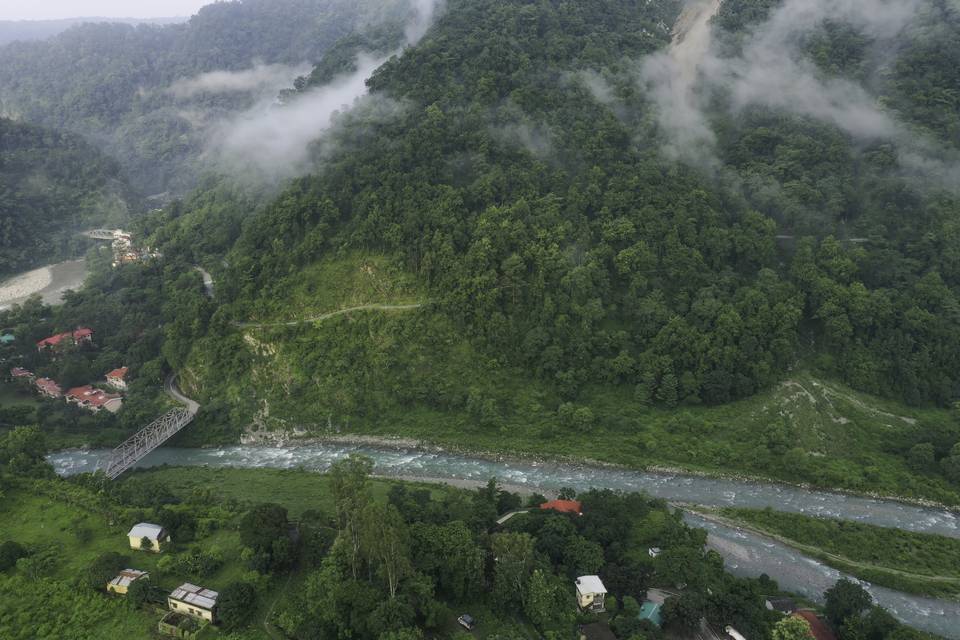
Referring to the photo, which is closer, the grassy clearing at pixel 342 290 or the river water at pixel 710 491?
the river water at pixel 710 491

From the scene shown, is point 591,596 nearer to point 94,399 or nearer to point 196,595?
point 196,595

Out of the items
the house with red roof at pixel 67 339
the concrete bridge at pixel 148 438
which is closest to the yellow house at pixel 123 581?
the concrete bridge at pixel 148 438

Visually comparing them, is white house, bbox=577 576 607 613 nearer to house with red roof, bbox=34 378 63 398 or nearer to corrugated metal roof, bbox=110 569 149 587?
corrugated metal roof, bbox=110 569 149 587

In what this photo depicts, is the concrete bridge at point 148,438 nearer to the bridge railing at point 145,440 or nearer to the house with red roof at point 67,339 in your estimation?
the bridge railing at point 145,440

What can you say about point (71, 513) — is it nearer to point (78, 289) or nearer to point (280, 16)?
point (78, 289)

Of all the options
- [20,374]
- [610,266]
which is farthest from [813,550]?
[20,374]

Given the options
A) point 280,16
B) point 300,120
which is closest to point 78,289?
point 300,120
